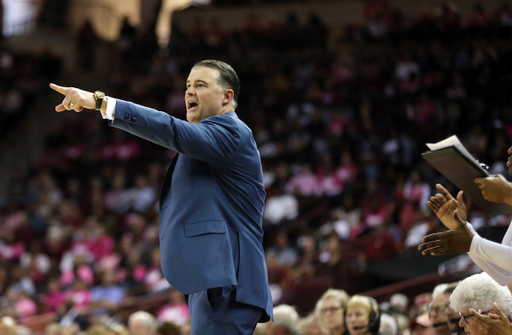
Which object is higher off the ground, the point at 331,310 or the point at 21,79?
the point at 21,79

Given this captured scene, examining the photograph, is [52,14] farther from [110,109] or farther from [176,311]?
[110,109]

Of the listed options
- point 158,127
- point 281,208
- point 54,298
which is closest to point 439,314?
point 158,127

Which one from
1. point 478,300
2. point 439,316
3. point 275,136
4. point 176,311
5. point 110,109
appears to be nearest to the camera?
point 110,109

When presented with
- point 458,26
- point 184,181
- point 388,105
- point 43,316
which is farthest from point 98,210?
point 184,181

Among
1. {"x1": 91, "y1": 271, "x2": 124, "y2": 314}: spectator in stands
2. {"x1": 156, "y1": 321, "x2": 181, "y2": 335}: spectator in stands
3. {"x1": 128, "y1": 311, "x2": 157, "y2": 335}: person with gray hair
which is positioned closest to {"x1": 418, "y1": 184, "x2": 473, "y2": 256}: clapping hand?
{"x1": 156, "y1": 321, "x2": 181, "y2": 335}: spectator in stands

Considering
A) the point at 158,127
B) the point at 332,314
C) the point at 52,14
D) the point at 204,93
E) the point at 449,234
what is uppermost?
the point at 52,14

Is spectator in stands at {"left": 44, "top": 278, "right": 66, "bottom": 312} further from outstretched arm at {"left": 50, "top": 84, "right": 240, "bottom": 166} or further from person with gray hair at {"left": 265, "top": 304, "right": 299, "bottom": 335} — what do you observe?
outstretched arm at {"left": 50, "top": 84, "right": 240, "bottom": 166}

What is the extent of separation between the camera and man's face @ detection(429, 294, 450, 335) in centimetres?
318

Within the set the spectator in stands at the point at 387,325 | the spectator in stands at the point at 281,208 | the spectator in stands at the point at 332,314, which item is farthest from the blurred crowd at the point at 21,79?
the spectator in stands at the point at 387,325

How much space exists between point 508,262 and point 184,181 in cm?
126

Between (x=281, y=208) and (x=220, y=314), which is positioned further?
(x=281, y=208)

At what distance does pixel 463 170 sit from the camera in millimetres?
2303

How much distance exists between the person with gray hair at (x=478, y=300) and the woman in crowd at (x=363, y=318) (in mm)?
1050

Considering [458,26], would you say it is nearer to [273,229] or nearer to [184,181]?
[273,229]
